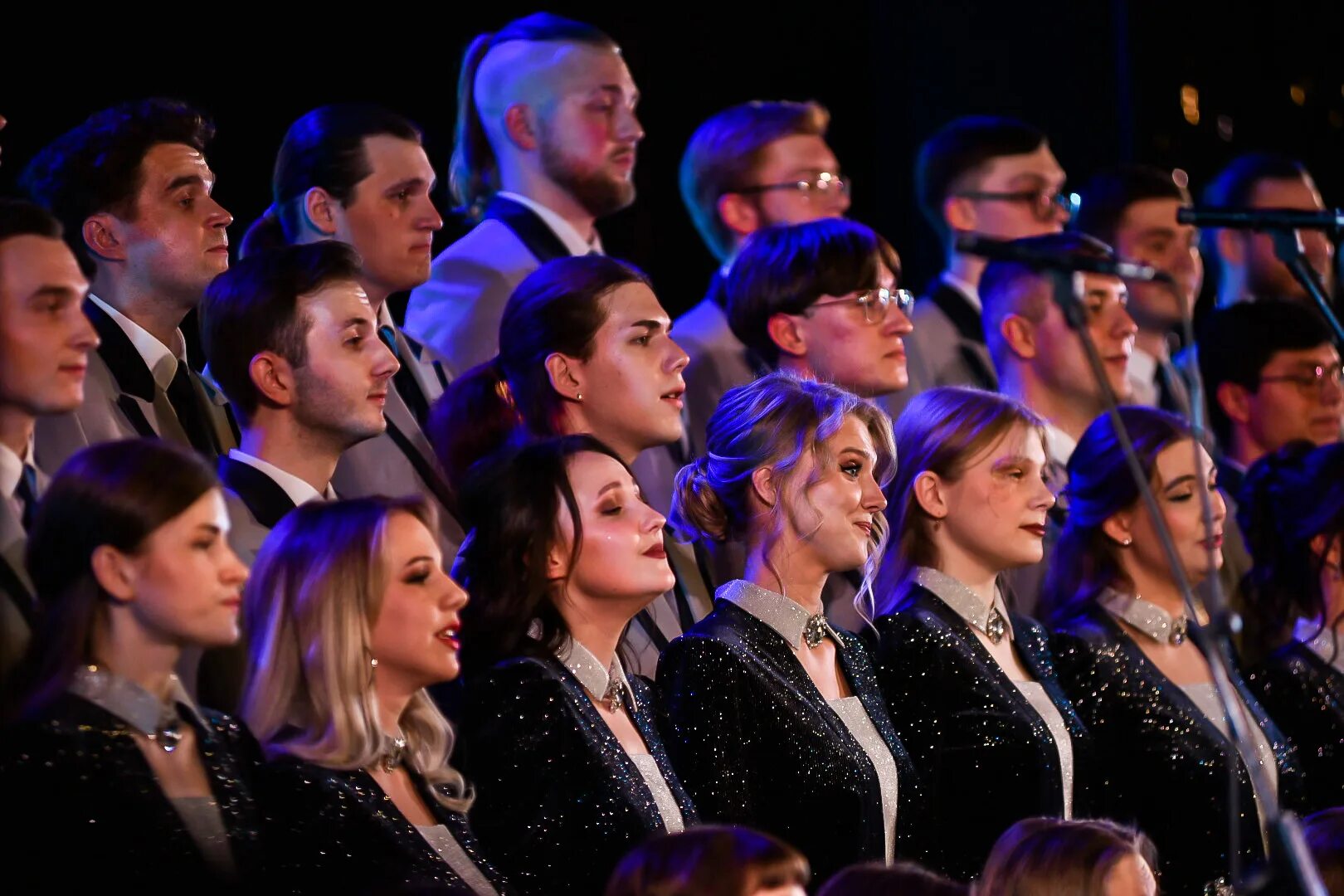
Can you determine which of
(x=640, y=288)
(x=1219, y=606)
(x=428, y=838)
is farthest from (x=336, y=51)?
(x=1219, y=606)

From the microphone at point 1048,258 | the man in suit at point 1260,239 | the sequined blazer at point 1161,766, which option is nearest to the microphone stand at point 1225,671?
the microphone at point 1048,258

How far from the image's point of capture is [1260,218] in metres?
2.85

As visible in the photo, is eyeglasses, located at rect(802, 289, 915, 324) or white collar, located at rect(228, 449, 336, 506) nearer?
white collar, located at rect(228, 449, 336, 506)

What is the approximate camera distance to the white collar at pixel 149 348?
335 cm

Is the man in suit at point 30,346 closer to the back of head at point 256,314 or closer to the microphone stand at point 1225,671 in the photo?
the back of head at point 256,314

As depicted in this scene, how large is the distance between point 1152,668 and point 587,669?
1248 mm

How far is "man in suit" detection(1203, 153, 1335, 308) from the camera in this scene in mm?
5492

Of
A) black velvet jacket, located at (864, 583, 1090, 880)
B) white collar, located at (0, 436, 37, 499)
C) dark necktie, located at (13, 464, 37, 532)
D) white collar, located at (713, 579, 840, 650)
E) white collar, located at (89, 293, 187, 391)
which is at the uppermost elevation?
white collar, located at (89, 293, 187, 391)

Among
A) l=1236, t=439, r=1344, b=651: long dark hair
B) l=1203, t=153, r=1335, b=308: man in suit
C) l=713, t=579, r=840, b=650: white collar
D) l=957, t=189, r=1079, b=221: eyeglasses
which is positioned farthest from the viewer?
l=1203, t=153, r=1335, b=308: man in suit

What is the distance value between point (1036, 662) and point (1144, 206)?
6.27 ft

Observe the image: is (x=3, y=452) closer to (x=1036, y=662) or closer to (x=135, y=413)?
(x=135, y=413)

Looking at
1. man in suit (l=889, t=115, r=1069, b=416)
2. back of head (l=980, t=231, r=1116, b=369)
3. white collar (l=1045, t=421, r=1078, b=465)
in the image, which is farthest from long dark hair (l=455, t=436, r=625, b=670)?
man in suit (l=889, t=115, r=1069, b=416)

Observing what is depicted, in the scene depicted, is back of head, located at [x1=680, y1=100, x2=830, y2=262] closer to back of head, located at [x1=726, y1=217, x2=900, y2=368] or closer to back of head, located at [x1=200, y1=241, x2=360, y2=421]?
back of head, located at [x1=726, y1=217, x2=900, y2=368]

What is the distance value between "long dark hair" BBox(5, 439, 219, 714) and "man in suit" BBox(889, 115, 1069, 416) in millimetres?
2644
